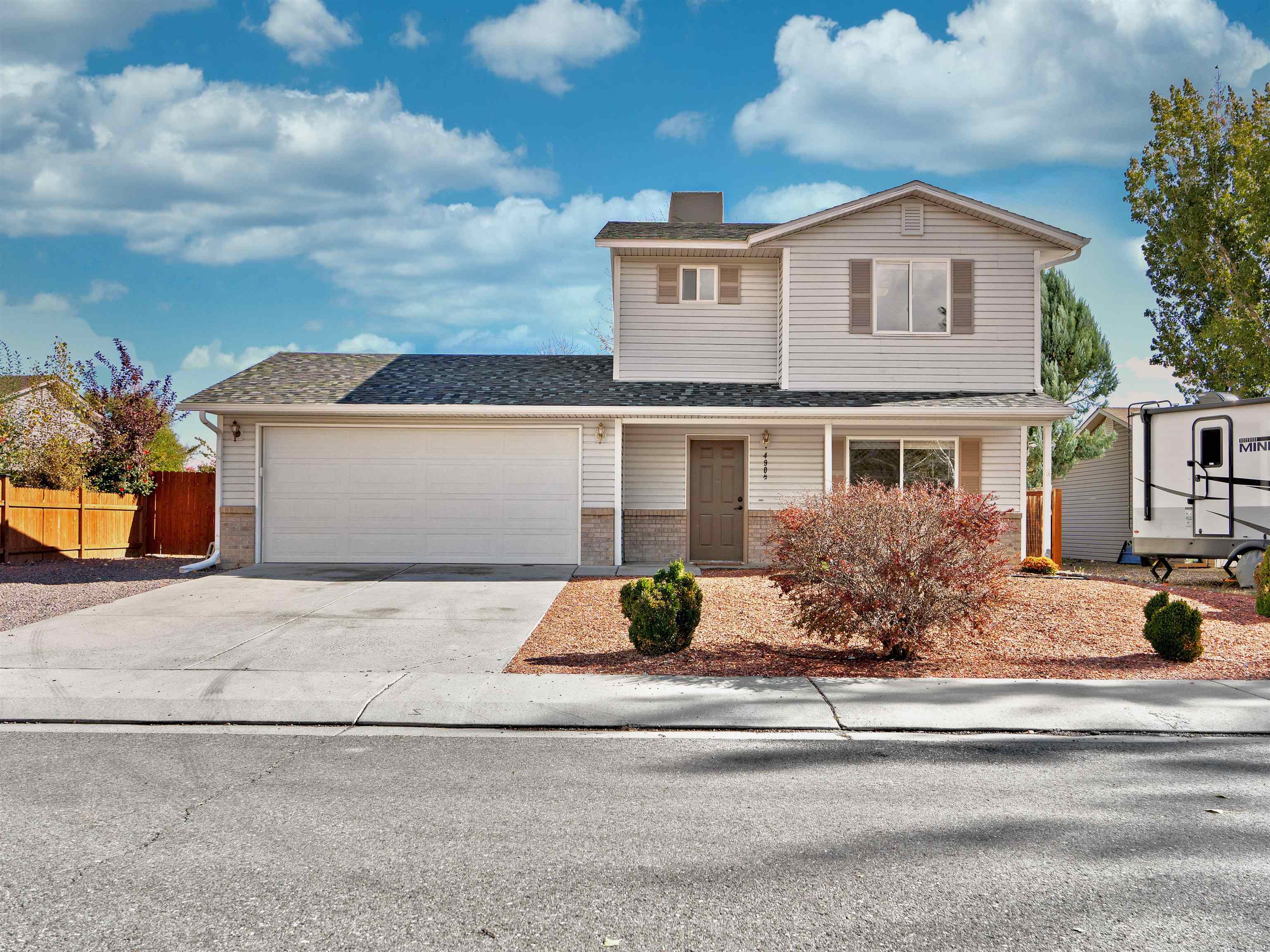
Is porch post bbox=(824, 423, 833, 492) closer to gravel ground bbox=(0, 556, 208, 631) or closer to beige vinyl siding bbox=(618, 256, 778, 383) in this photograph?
beige vinyl siding bbox=(618, 256, 778, 383)

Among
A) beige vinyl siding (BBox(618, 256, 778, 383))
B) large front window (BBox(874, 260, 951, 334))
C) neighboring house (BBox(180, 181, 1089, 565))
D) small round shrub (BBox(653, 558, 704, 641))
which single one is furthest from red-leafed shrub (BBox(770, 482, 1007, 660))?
beige vinyl siding (BBox(618, 256, 778, 383))

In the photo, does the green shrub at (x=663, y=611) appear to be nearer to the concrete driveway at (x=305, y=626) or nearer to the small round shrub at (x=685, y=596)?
the small round shrub at (x=685, y=596)

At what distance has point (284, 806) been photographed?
4.48 m

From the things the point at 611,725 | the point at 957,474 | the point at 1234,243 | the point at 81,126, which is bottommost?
the point at 611,725

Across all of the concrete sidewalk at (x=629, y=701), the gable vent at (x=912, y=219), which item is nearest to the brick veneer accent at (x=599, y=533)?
the gable vent at (x=912, y=219)

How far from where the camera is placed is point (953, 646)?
860 centimetres

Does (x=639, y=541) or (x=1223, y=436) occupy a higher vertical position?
(x=1223, y=436)

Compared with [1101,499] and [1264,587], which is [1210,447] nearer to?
[1264,587]

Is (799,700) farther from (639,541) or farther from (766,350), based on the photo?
(766,350)

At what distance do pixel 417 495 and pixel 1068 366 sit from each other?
636 inches

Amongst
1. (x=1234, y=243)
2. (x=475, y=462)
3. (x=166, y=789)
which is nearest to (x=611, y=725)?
(x=166, y=789)

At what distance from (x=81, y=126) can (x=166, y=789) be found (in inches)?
824

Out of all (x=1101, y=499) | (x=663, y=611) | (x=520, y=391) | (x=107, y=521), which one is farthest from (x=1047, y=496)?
(x=107, y=521)

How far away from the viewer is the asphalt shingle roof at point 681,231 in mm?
16453
